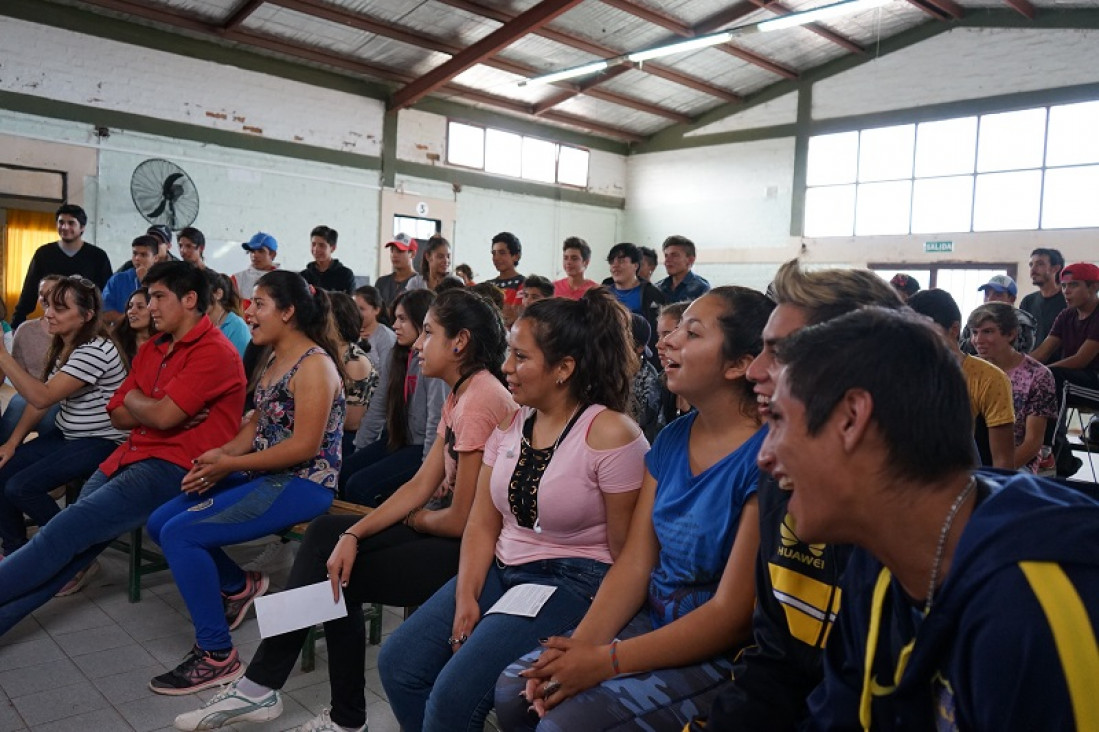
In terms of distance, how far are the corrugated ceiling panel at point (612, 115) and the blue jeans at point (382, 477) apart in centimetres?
1037

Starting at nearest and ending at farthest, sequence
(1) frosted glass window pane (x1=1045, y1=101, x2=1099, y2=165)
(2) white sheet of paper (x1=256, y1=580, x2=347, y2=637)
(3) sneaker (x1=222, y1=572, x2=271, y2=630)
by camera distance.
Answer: (2) white sheet of paper (x1=256, y1=580, x2=347, y2=637) < (3) sneaker (x1=222, y1=572, x2=271, y2=630) < (1) frosted glass window pane (x1=1045, y1=101, x2=1099, y2=165)

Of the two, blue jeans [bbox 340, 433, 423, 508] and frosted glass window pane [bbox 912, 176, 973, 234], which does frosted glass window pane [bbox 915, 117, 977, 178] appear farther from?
blue jeans [bbox 340, 433, 423, 508]

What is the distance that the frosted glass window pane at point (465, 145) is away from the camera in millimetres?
12469

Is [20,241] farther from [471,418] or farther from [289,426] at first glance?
[471,418]

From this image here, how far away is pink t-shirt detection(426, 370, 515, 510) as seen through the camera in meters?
2.34

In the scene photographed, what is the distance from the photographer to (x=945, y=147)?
37.4 ft

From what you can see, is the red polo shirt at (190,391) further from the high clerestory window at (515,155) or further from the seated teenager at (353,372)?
the high clerestory window at (515,155)

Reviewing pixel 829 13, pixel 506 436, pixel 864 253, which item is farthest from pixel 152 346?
pixel 864 253

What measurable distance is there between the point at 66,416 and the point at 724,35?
28.5 ft

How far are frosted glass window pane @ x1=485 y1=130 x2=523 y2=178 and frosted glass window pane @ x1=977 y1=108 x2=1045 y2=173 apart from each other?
22.4 feet

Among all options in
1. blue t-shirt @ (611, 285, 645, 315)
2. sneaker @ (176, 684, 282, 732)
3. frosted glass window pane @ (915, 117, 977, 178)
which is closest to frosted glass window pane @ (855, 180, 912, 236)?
frosted glass window pane @ (915, 117, 977, 178)

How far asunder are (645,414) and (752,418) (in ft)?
6.71

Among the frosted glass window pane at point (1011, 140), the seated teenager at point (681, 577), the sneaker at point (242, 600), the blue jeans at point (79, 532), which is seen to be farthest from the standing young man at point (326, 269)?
the frosted glass window pane at point (1011, 140)

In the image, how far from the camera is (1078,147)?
33.5 feet
